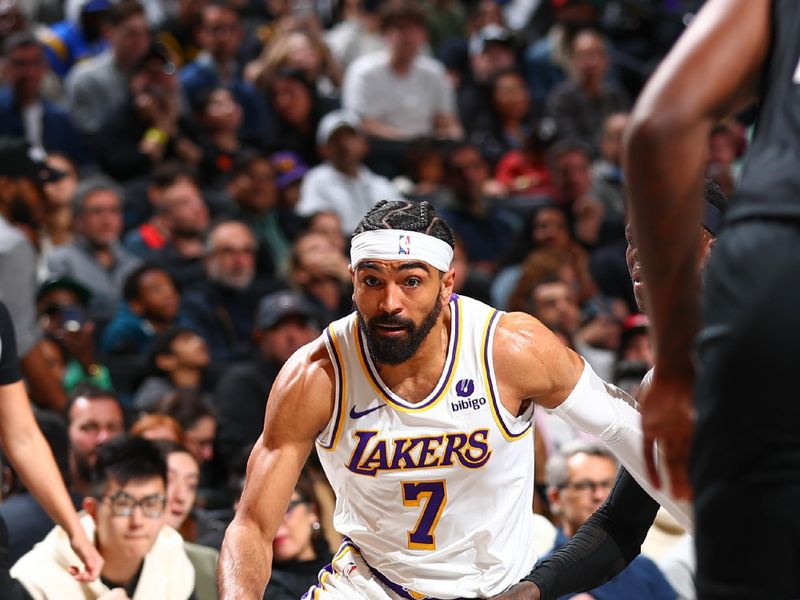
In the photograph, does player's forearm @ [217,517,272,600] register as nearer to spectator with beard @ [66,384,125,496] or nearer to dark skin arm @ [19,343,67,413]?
spectator with beard @ [66,384,125,496]

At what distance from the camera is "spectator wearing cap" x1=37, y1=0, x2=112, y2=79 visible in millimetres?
11984

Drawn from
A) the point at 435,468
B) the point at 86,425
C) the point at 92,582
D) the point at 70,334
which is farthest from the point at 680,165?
the point at 70,334

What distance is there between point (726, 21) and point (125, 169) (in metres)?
9.03

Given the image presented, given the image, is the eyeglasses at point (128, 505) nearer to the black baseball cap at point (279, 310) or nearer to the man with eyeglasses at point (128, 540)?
the man with eyeglasses at point (128, 540)

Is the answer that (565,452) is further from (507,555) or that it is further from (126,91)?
(126,91)

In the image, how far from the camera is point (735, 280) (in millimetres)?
1990

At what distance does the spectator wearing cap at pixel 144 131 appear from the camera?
34.8 ft

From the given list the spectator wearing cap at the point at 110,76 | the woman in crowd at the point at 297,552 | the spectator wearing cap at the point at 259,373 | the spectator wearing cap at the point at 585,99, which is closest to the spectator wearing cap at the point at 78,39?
the spectator wearing cap at the point at 110,76

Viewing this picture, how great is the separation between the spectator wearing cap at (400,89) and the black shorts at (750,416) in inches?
386

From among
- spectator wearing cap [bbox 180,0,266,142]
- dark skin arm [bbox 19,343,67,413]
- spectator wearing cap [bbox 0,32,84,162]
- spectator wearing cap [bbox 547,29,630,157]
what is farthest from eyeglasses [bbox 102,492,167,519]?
spectator wearing cap [bbox 547,29,630,157]

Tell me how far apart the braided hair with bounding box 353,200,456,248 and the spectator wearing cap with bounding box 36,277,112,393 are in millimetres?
4052

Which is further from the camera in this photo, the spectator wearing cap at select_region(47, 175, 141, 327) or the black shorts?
the spectator wearing cap at select_region(47, 175, 141, 327)

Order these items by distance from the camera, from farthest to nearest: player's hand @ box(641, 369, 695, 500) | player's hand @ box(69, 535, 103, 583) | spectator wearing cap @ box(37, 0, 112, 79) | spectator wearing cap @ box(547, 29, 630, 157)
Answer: spectator wearing cap @ box(547, 29, 630, 157), spectator wearing cap @ box(37, 0, 112, 79), player's hand @ box(69, 535, 103, 583), player's hand @ box(641, 369, 695, 500)

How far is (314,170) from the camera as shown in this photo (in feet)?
35.6
